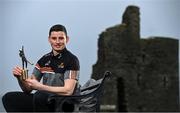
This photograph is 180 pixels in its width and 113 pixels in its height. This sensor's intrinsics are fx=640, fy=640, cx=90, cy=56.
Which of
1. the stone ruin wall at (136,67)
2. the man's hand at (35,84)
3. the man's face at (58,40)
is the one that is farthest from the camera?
the stone ruin wall at (136,67)

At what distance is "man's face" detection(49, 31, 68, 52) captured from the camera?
14.1 ft

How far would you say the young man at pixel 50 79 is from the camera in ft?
13.4

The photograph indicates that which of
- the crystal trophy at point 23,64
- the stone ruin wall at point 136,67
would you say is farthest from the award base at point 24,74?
the stone ruin wall at point 136,67

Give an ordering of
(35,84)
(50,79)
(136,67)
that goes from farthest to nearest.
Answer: (136,67), (50,79), (35,84)

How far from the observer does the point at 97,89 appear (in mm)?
4289

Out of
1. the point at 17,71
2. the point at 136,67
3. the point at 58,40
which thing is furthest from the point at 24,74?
the point at 136,67

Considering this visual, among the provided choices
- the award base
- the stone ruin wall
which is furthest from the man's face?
the stone ruin wall

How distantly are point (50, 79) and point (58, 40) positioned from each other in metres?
0.27

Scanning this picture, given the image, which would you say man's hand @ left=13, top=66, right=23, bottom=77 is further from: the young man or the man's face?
the man's face

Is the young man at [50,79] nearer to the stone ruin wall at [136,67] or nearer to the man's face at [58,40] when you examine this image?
the man's face at [58,40]

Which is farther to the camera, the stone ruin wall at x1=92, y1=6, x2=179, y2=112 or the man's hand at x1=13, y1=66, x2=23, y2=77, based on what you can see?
the stone ruin wall at x1=92, y1=6, x2=179, y2=112

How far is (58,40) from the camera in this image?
14.1 ft

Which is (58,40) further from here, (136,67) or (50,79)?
(136,67)

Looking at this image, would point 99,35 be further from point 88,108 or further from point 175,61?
point 88,108
